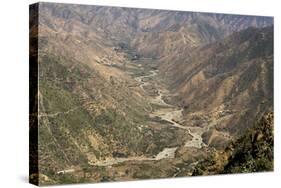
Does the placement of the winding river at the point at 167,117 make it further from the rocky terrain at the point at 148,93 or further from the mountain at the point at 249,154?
the mountain at the point at 249,154

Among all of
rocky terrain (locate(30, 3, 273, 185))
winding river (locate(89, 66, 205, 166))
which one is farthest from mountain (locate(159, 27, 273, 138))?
winding river (locate(89, 66, 205, 166))

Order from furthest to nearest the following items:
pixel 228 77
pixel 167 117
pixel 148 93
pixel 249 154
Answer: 1. pixel 249 154
2. pixel 228 77
3. pixel 167 117
4. pixel 148 93

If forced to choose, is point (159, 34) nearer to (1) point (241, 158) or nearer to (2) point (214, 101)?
(2) point (214, 101)

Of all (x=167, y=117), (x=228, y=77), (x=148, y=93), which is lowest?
(x=167, y=117)

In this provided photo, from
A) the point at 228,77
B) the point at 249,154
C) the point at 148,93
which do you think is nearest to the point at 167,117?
the point at 148,93

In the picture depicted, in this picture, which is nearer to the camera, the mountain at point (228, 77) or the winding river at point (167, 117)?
the winding river at point (167, 117)

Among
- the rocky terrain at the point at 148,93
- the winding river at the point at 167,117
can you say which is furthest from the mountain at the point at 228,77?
the winding river at the point at 167,117

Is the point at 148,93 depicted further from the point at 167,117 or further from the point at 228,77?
the point at 228,77

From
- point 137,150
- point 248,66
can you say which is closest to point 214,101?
point 248,66
